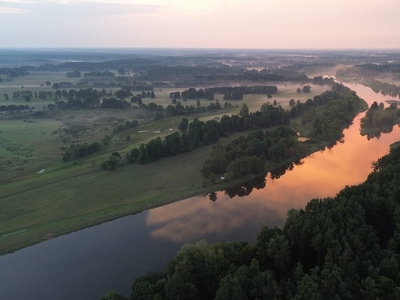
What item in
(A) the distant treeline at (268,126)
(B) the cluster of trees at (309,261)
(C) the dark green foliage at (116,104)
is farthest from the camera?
(C) the dark green foliage at (116,104)

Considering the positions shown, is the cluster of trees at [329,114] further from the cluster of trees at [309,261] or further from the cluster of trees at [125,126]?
the cluster of trees at [125,126]

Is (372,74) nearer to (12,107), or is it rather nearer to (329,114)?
(329,114)

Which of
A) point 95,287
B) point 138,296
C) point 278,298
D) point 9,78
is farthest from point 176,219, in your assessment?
point 9,78

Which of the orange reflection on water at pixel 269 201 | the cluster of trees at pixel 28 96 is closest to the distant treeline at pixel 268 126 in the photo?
the orange reflection on water at pixel 269 201

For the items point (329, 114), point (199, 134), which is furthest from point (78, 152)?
point (329, 114)

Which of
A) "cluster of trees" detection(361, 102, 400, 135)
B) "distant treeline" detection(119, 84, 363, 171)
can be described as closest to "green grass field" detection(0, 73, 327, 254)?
"distant treeline" detection(119, 84, 363, 171)

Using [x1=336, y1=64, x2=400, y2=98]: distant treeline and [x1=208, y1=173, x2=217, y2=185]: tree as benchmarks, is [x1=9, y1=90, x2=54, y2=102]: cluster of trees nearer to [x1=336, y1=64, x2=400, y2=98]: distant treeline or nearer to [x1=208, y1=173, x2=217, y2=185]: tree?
[x1=208, y1=173, x2=217, y2=185]: tree
